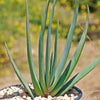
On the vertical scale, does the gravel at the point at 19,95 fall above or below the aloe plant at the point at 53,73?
below

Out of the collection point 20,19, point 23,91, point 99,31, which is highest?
point 23,91

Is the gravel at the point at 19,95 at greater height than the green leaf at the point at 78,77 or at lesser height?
lesser

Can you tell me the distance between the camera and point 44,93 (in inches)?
59.2

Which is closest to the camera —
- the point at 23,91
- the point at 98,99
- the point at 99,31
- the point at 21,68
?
the point at 23,91

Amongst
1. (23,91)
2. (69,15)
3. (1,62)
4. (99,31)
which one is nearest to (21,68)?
(1,62)

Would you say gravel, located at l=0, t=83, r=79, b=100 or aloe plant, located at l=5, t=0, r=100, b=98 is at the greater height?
aloe plant, located at l=5, t=0, r=100, b=98

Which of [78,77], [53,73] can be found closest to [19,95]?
[53,73]

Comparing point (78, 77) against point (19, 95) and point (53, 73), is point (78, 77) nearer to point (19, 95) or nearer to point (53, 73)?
point (53, 73)

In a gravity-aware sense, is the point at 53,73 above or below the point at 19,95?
above

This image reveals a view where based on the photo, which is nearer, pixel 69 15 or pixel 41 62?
pixel 41 62

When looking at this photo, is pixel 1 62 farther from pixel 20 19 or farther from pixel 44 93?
pixel 44 93

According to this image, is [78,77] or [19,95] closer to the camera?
[78,77]

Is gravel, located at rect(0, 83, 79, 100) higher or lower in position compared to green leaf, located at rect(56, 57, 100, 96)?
lower

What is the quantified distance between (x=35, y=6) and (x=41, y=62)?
389cm
